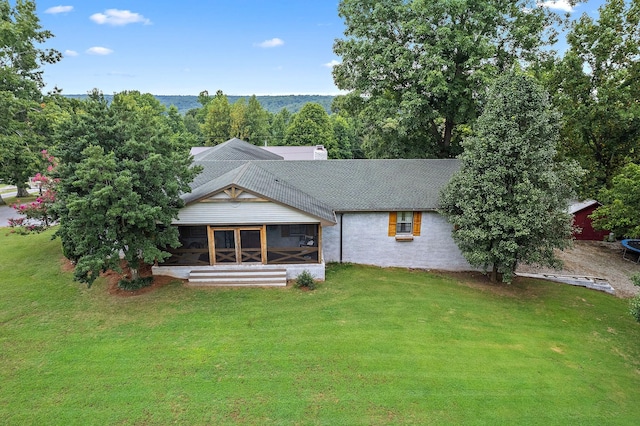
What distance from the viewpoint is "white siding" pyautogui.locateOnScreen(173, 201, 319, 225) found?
13.6 meters

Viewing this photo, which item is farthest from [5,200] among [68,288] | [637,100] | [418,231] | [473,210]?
[637,100]

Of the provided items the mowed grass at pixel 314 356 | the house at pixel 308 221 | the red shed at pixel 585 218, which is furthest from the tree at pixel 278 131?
the mowed grass at pixel 314 356

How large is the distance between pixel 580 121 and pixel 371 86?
40.9 ft

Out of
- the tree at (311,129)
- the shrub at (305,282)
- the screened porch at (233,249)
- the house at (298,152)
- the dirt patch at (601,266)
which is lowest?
the dirt patch at (601,266)

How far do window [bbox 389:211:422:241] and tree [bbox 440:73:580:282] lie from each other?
2.38 m

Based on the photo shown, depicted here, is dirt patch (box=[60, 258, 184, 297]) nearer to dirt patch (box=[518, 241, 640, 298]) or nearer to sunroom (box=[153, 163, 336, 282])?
sunroom (box=[153, 163, 336, 282])

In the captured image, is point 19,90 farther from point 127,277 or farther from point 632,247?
point 632,247

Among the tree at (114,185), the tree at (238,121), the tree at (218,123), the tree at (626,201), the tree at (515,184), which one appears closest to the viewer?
the tree at (114,185)

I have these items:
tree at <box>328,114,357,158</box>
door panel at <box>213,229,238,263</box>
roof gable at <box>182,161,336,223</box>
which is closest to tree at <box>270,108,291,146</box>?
tree at <box>328,114,357,158</box>

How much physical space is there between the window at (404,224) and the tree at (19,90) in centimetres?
2483

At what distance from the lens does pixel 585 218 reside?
2255cm

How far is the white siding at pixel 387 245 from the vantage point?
52.3 feet

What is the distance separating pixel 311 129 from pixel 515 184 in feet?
139

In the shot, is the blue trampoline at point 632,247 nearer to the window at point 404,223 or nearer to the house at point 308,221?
the house at point 308,221
